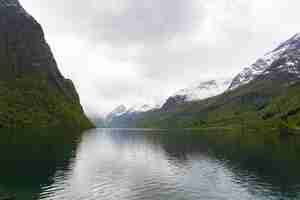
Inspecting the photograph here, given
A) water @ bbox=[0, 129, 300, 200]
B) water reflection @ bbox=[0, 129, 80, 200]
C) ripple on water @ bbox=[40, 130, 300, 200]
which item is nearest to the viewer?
ripple on water @ bbox=[40, 130, 300, 200]

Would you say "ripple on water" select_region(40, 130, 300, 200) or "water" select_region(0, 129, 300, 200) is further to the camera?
"water" select_region(0, 129, 300, 200)

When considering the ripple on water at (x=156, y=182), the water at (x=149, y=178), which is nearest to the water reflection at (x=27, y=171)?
the water at (x=149, y=178)

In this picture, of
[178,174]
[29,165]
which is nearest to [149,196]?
[178,174]

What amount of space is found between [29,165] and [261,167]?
195 ft

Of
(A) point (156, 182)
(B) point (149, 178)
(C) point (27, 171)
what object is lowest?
(A) point (156, 182)

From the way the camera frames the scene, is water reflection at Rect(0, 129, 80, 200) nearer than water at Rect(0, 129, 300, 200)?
No

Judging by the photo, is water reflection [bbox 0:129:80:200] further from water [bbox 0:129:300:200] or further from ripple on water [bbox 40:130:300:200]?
ripple on water [bbox 40:130:300:200]

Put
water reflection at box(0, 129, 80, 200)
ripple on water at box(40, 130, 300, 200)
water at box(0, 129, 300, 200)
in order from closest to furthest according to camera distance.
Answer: ripple on water at box(40, 130, 300, 200) → water at box(0, 129, 300, 200) → water reflection at box(0, 129, 80, 200)

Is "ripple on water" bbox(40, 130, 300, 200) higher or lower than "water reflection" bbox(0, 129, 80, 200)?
lower

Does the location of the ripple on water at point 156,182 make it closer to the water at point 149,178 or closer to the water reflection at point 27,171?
the water at point 149,178

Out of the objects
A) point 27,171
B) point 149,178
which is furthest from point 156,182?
point 27,171

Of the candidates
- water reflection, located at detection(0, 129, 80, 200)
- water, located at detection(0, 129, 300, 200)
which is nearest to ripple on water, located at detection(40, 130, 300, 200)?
water, located at detection(0, 129, 300, 200)

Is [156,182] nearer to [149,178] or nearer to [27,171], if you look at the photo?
[149,178]

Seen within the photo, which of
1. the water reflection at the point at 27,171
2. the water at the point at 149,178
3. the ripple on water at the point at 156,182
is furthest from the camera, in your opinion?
the water reflection at the point at 27,171
